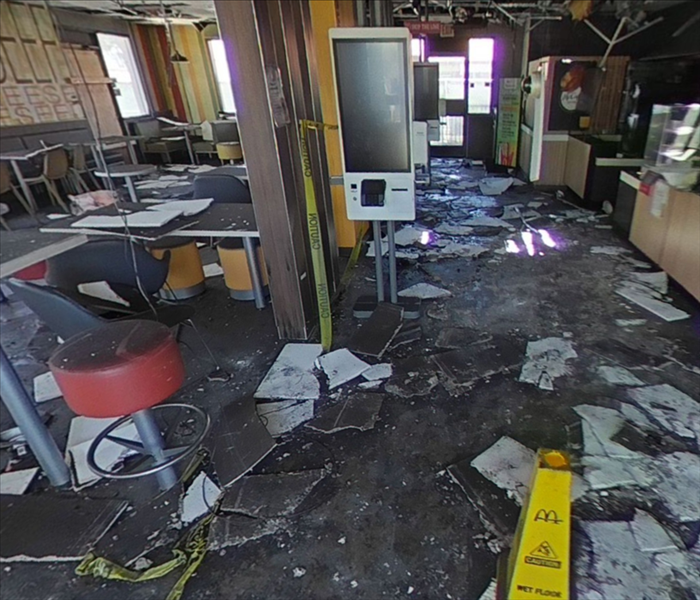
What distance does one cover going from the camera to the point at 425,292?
11.7 feet

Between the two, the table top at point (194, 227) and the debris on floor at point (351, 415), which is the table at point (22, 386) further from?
the debris on floor at point (351, 415)

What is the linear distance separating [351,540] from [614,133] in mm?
6086

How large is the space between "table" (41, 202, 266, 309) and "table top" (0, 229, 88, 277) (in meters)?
0.65

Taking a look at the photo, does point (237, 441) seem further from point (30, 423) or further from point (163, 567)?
point (30, 423)

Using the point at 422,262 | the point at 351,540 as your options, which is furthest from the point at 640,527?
the point at 422,262

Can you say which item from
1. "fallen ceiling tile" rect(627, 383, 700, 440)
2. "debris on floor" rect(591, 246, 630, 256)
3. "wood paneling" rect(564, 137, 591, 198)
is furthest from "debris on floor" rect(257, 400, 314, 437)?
"wood paneling" rect(564, 137, 591, 198)

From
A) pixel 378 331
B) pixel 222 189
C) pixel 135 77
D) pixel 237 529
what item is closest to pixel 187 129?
pixel 135 77

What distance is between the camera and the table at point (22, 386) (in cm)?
168

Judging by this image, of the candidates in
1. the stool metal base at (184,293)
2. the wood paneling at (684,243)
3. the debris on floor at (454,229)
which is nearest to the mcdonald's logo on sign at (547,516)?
the wood paneling at (684,243)

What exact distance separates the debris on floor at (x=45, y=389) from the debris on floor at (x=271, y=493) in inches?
56.6

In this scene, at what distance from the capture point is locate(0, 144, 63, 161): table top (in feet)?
17.2

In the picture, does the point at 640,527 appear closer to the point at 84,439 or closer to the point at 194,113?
the point at 84,439

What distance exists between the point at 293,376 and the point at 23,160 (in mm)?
5244

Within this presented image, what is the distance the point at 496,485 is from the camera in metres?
1.84
